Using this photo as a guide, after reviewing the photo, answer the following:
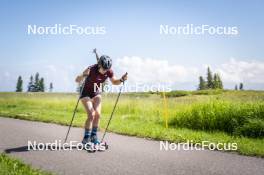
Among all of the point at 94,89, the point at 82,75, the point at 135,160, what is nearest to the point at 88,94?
the point at 94,89

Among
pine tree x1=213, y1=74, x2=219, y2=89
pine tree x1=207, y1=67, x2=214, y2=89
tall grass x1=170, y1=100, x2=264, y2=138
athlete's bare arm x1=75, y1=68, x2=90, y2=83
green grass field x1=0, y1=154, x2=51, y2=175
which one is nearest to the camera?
green grass field x1=0, y1=154, x2=51, y2=175

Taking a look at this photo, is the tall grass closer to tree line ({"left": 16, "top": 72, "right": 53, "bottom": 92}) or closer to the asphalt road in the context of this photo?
the asphalt road

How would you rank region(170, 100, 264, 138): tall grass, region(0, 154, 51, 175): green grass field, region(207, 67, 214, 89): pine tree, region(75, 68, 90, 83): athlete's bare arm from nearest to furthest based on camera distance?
region(0, 154, 51, 175): green grass field → region(75, 68, 90, 83): athlete's bare arm → region(170, 100, 264, 138): tall grass → region(207, 67, 214, 89): pine tree

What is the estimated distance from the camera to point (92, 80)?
31.7 ft

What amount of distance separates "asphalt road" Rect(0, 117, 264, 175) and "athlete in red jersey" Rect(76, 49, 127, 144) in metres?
0.64

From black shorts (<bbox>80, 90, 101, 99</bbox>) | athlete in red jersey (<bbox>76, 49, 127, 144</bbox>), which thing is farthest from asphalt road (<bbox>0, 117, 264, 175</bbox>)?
black shorts (<bbox>80, 90, 101, 99</bbox>)

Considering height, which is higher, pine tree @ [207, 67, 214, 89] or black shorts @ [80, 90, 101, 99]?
pine tree @ [207, 67, 214, 89]

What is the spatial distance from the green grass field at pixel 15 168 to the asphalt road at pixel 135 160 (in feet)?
1.07

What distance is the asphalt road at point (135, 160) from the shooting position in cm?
718

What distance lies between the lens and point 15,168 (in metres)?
7.09

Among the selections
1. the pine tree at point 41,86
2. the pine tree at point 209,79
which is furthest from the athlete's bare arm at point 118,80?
the pine tree at point 41,86

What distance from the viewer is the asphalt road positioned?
283 inches

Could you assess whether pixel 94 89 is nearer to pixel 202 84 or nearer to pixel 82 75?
pixel 82 75

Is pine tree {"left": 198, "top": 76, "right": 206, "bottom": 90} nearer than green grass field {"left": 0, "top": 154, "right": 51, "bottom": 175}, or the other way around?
green grass field {"left": 0, "top": 154, "right": 51, "bottom": 175}
